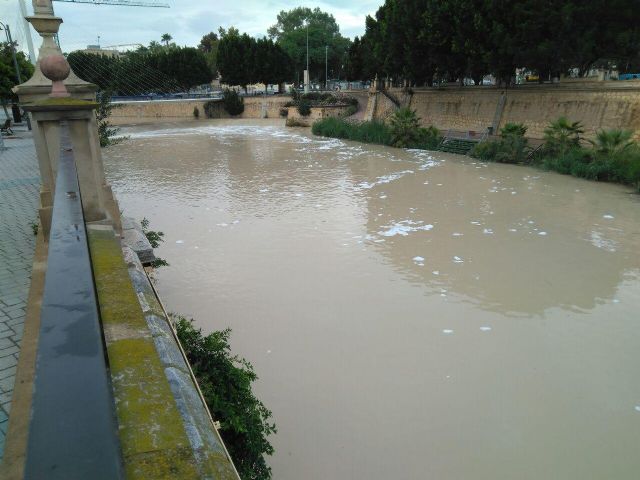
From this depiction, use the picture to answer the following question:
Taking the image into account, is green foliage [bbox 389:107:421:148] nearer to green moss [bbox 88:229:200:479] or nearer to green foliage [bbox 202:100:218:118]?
green moss [bbox 88:229:200:479]

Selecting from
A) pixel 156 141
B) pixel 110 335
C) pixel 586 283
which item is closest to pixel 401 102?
pixel 156 141

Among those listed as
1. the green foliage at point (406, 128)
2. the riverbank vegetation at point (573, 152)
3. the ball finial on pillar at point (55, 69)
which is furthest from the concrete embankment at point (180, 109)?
the ball finial on pillar at point (55, 69)

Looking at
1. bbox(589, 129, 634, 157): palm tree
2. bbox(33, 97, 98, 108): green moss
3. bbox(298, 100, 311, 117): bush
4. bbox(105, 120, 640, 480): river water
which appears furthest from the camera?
bbox(298, 100, 311, 117): bush

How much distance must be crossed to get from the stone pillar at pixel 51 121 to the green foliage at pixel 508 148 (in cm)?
1962

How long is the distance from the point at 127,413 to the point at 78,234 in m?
1.19

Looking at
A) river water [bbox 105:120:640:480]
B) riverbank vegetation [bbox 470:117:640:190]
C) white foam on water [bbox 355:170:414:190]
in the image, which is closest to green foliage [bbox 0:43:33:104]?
river water [bbox 105:120:640:480]

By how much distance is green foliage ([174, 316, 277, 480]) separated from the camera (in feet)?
12.4

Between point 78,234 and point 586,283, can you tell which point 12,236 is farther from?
point 586,283

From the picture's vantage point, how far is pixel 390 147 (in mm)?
28875

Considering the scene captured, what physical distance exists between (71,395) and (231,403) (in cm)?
306

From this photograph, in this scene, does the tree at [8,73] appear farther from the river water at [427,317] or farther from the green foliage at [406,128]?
the green foliage at [406,128]

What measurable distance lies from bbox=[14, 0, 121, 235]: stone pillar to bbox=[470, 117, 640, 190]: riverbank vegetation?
16.7m

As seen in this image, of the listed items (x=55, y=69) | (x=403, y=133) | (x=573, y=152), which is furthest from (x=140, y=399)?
(x=403, y=133)

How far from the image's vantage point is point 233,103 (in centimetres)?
5634
